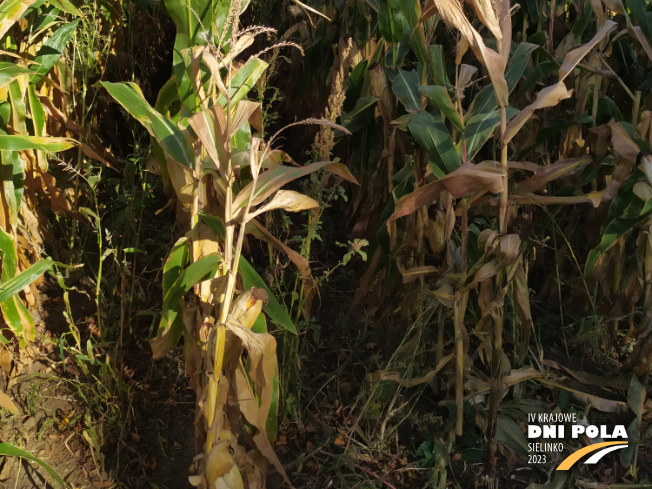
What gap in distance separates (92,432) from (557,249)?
1852mm

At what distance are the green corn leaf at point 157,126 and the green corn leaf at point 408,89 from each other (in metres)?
0.65

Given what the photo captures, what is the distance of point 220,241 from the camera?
1.64m

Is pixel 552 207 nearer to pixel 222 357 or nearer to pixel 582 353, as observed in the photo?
pixel 582 353

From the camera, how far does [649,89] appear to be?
7.07 feet

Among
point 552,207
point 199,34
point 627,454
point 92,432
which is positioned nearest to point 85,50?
point 199,34

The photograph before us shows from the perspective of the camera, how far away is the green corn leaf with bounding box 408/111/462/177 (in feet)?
5.27

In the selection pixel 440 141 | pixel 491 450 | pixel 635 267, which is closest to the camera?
pixel 440 141

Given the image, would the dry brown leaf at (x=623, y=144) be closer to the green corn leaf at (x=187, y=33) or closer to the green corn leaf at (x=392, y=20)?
the green corn leaf at (x=392, y=20)

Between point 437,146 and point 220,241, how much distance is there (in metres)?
0.61

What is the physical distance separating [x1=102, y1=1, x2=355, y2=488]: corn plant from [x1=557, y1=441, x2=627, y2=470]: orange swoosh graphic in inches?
35.4

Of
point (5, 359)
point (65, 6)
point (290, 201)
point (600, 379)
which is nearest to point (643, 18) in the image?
point (600, 379)

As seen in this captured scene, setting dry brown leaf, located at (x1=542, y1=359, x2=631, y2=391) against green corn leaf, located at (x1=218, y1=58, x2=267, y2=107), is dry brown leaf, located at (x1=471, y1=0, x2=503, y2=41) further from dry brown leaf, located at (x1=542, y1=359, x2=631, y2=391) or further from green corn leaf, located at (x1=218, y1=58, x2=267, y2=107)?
dry brown leaf, located at (x1=542, y1=359, x2=631, y2=391)

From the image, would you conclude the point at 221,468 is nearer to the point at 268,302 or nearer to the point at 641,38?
the point at 268,302

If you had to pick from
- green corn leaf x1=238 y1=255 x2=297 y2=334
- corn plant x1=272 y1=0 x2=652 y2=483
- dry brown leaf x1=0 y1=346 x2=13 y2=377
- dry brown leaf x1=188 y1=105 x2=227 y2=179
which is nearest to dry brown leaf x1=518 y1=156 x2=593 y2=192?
corn plant x1=272 y1=0 x2=652 y2=483
